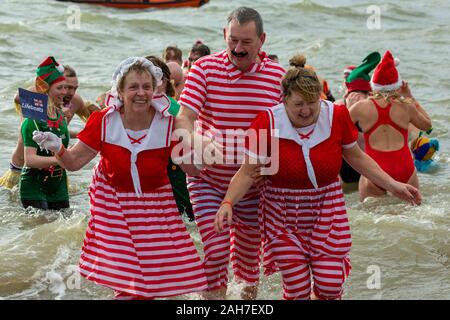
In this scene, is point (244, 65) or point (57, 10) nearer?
point (244, 65)

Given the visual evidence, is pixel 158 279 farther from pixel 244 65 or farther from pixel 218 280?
pixel 244 65

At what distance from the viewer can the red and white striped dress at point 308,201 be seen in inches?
204

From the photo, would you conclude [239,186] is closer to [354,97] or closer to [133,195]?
[133,195]

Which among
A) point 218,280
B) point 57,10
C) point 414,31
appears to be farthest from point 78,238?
point 57,10

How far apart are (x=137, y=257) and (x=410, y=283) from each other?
2625 mm

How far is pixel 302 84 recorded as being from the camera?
5102mm

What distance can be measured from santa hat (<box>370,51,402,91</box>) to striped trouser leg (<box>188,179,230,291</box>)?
301 centimetres

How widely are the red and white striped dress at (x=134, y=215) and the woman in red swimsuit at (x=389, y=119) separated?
344cm

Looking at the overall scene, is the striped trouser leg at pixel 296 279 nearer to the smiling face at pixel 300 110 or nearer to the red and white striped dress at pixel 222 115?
the red and white striped dress at pixel 222 115

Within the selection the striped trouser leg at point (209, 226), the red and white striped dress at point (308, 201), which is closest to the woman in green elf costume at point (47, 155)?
the striped trouser leg at point (209, 226)

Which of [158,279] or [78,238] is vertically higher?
[158,279]

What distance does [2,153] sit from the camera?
37.2 feet

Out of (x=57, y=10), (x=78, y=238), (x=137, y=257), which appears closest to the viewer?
(x=137, y=257)

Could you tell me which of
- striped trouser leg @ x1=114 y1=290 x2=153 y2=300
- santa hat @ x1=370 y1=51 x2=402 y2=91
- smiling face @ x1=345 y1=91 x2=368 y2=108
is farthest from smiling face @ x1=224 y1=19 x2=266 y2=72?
smiling face @ x1=345 y1=91 x2=368 y2=108
